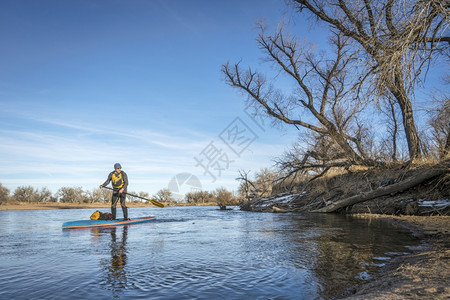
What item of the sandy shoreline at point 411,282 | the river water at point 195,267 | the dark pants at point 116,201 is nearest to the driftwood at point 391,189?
the river water at point 195,267

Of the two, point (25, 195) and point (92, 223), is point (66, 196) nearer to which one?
point (25, 195)

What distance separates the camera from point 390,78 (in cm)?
501

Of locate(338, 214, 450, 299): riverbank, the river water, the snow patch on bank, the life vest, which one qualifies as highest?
the life vest

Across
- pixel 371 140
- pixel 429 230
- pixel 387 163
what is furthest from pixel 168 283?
pixel 371 140

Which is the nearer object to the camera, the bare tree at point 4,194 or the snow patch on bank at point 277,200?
the snow patch on bank at point 277,200

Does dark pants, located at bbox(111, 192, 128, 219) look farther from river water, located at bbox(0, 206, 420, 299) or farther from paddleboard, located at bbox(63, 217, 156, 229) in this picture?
river water, located at bbox(0, 206, 420, 299)

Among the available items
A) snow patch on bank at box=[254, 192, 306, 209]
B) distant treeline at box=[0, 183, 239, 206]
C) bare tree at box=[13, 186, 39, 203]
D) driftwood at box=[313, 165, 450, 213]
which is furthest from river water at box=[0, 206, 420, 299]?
bare tree at box=[13, 186, 39, 203]

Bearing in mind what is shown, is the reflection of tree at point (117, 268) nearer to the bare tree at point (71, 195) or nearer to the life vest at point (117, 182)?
the life vest at point (117, 182)

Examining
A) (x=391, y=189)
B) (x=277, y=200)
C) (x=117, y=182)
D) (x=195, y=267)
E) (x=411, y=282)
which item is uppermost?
(x=117, y=182)

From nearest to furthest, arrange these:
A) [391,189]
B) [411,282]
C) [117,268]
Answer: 1. [411,282]
2. [117,268]
3. [391,189]

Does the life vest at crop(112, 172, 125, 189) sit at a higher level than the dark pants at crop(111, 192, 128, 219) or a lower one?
higher

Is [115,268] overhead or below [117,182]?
below

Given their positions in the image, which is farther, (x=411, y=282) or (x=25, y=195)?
(x=25, y=195)

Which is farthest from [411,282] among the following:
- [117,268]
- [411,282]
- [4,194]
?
[4,194]
